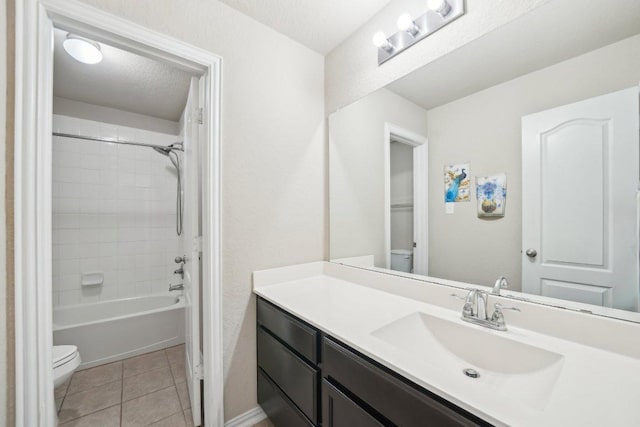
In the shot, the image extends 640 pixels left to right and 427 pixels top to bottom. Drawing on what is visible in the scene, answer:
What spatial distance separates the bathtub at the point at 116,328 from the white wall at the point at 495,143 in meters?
2.47

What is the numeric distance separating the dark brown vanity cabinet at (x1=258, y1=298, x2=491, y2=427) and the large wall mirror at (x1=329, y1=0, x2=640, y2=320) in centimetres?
62

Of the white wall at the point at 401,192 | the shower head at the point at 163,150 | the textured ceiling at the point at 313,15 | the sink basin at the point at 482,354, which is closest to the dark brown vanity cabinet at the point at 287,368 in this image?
the sink basin at the point at 482,354

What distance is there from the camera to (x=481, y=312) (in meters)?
0.99

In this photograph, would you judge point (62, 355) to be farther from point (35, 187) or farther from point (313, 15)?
point (313, 15)

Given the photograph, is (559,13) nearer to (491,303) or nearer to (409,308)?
(491,303)

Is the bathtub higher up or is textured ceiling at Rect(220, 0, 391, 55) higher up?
textured ceiling at Rect(220, 0, 391, 55)

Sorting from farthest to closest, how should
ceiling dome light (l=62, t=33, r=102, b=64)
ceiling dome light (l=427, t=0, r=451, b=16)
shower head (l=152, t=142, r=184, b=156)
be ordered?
shower head (l=152, t=142, r=184, b=156)
ceiling dome light (l=62, t=33, r=102, b=64)
ceiling dome light (l=427, t=0, r=451, b=16)

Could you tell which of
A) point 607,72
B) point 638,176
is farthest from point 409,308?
point 607,72

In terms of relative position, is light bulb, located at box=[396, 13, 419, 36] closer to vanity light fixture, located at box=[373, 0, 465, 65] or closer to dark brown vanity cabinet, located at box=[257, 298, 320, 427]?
vanity light fixture, located at box=[373, 0, 465, 65]

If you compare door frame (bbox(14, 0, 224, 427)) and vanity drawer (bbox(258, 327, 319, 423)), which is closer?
door frame (bbox(14, 0, 224, 427))

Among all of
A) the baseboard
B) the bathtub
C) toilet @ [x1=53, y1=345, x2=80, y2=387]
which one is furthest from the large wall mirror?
the bathtub

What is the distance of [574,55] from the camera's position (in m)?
0.87

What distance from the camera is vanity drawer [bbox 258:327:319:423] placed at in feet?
3.49

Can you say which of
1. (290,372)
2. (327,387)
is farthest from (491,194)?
(290,372)
